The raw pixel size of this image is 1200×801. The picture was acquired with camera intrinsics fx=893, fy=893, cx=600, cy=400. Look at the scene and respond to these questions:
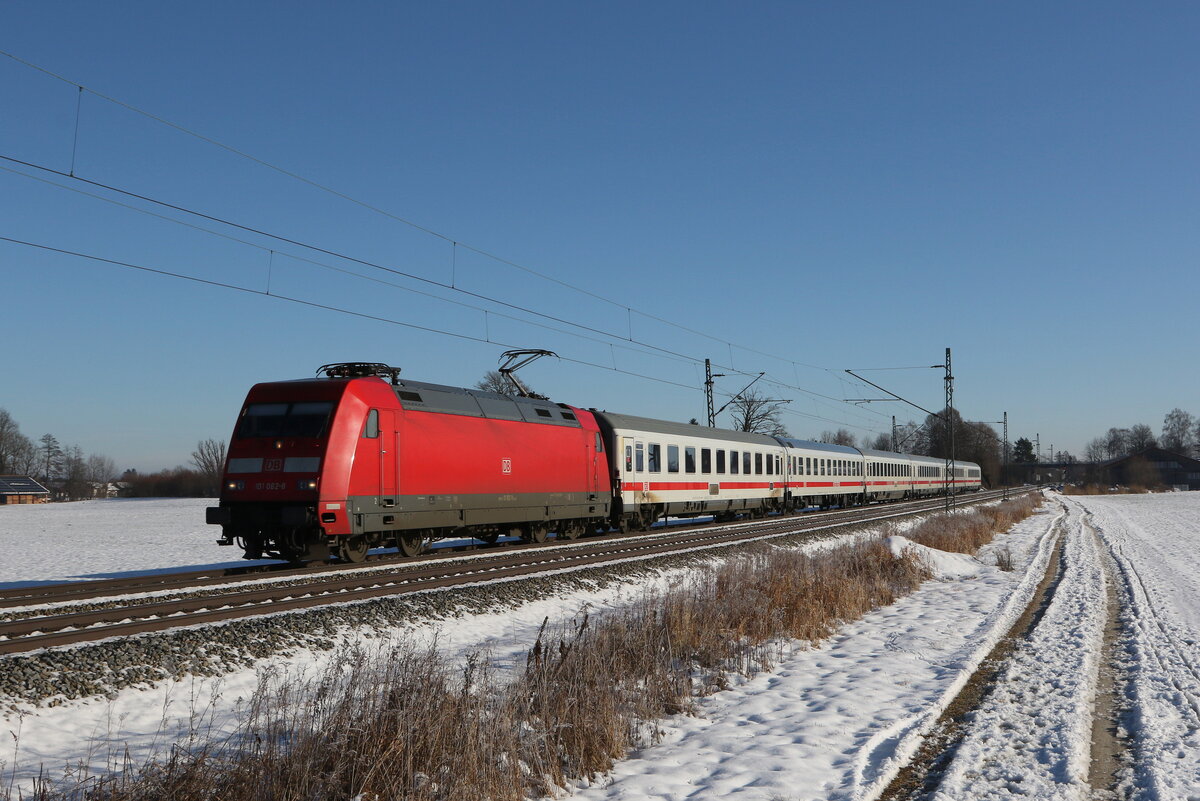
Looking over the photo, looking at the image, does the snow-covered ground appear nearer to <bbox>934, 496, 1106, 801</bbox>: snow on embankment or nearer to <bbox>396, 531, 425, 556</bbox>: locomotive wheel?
<bbox>396, 531, 425, 556</bbox>: locomotive wheel

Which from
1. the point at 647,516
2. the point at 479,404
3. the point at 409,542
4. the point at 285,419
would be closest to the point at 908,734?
the point at 285,419

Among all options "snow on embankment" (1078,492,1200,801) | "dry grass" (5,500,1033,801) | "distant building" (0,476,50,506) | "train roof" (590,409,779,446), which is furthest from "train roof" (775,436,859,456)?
"distant building" (0,476,50,506)

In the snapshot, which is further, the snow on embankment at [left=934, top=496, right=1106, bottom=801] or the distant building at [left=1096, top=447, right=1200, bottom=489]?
the distant building at [left=1096, top=447, right=1200, bottom=489]

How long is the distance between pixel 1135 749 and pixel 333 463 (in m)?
12.5

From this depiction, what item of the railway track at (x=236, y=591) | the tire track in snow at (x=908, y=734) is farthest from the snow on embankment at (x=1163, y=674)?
the railway track at (x=236, y=591)

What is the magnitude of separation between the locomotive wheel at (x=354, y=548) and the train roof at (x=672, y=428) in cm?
985

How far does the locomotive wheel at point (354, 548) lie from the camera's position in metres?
16.8

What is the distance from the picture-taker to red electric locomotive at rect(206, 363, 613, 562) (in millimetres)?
15664

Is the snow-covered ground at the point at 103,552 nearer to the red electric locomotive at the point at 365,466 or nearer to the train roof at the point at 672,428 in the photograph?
the red electric locomotive at the point at 365,466

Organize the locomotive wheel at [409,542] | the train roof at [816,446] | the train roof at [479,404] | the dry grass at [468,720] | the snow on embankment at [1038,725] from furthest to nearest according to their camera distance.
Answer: the train roof at [816,446] < the locomotive wheel at [409,542] < the train roof at [479,404] < the snow on embankment at [1038,725] < the dry grass at [468,720]

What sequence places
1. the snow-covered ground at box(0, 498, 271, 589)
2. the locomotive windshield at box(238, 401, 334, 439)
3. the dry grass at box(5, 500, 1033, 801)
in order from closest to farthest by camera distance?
1. the dry grass at box(5, 500, 1033, 801)
2. the locomotive windshield at box(238, 401, 334, 439)
3. the snow-covered ground at box(0, 498, 271, 589)

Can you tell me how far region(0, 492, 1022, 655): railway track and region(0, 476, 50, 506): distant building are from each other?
311ft

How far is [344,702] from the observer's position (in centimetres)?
580

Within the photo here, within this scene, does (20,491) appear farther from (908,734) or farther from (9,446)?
(908,734)
